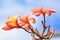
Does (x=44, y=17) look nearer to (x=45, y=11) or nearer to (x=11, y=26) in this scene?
(x=45, y=11)

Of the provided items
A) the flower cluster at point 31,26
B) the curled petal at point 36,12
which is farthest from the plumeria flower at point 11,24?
the curled petal at point 36,12

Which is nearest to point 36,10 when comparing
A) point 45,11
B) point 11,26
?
point 45,11

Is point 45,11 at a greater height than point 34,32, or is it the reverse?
point 45,11

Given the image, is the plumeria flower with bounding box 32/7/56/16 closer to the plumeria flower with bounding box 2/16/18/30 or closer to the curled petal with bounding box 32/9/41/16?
the curled petal with bounding box 32/9/41/16

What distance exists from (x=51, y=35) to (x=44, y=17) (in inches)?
3.9

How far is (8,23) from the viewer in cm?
84

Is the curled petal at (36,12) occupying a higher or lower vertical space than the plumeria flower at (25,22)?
higher

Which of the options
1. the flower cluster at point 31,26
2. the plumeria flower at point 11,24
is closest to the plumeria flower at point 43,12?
the flower cluster at point 31,26

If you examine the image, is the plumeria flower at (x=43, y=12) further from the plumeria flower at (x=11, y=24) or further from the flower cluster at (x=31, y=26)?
the plumeria flower at (x=11, y=24)

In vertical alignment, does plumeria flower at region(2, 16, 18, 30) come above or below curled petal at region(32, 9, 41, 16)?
below

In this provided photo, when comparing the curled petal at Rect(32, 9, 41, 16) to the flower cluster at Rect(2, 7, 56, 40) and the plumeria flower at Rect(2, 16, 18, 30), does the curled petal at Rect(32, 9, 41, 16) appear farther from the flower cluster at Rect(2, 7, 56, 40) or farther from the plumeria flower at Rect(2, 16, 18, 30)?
the plumeria flower at Rect(2, 16, 18, 30)

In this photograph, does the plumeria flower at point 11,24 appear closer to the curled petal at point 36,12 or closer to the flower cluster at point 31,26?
the flower cluster at point 31,26

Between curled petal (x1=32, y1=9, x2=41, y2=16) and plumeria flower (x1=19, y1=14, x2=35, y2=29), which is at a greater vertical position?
curled petal (x1=32, y1=9, x2=41, y2=16)

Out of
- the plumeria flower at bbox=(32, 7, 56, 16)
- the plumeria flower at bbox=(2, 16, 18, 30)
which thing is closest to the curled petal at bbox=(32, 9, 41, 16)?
the plumeria flower at bbox=(32, 7, 56, 16)
